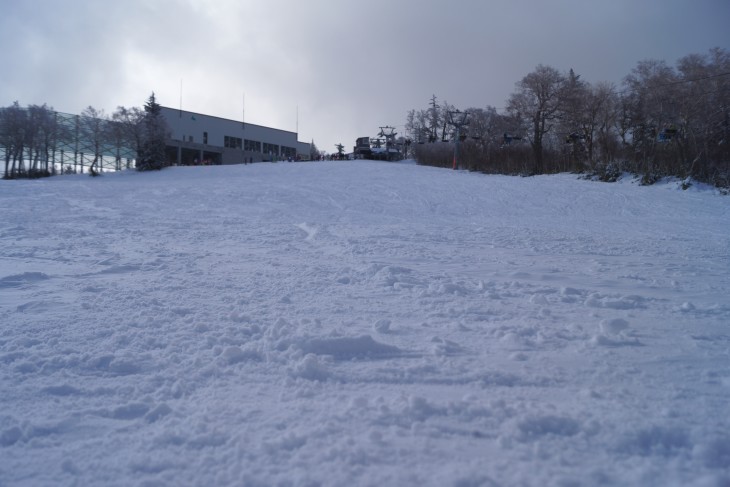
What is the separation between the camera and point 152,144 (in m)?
40.7

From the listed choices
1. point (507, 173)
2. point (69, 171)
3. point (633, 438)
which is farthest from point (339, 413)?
point (69, 171)

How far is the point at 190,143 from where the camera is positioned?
63.7m

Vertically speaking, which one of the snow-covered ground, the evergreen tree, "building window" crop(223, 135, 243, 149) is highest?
"building window" crop(223, 135, 243, 149)

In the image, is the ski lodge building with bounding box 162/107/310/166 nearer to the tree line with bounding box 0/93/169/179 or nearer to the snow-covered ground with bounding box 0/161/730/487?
the tree line with bounding box 0/93/169/179

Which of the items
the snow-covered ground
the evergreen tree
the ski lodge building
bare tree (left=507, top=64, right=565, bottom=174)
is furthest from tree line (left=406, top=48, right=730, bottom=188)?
the ski lodge building

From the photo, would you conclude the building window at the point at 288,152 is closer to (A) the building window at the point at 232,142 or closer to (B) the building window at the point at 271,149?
(B) the building window at the point at 271,149

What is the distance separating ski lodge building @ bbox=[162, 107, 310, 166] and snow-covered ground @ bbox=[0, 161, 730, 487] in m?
55.2

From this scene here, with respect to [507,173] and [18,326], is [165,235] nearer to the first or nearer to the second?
[18,326]

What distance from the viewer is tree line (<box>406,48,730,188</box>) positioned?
→ 2547 cm

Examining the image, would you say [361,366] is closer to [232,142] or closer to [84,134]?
[84,134]

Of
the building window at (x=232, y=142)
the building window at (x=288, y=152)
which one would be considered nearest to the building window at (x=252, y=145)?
the building window at (x=232, y=142)

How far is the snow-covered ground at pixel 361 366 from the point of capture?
2475 mm

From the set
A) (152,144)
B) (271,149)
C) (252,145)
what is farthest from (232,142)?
(152,144)

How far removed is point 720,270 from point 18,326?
386 inches
